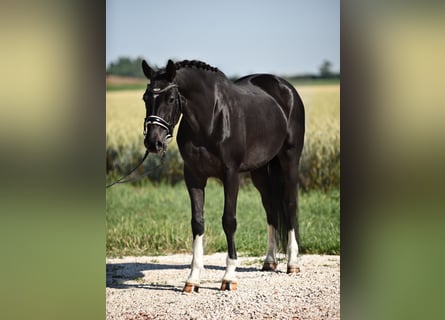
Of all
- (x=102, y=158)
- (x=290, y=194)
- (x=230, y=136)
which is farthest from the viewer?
(x=290, y=194)

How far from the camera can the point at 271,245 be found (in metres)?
6.77

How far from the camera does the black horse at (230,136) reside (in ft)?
18.6

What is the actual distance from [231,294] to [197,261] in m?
0.40

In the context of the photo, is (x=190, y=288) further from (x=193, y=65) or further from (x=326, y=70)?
(x=326, y=70)

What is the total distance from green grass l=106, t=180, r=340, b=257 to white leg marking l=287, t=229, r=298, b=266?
462 mm

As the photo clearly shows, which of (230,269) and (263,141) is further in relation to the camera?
(263,141)

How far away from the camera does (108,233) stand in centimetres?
783

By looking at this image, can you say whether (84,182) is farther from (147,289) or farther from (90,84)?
(147,289)

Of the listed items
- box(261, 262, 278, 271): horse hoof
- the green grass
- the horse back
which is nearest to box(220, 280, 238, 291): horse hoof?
box(261, 262, 278, 271): horse hoof

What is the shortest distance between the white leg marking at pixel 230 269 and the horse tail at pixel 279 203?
0.87 metres

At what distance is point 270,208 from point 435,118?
1.83m

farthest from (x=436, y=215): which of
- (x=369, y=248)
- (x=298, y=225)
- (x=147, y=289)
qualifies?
(x=147, y=289)

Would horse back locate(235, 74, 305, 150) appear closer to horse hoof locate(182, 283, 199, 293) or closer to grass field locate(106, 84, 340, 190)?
grass field locate(106, 84, 340, 190)

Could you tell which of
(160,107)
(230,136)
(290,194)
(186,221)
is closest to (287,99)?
(290,194)
